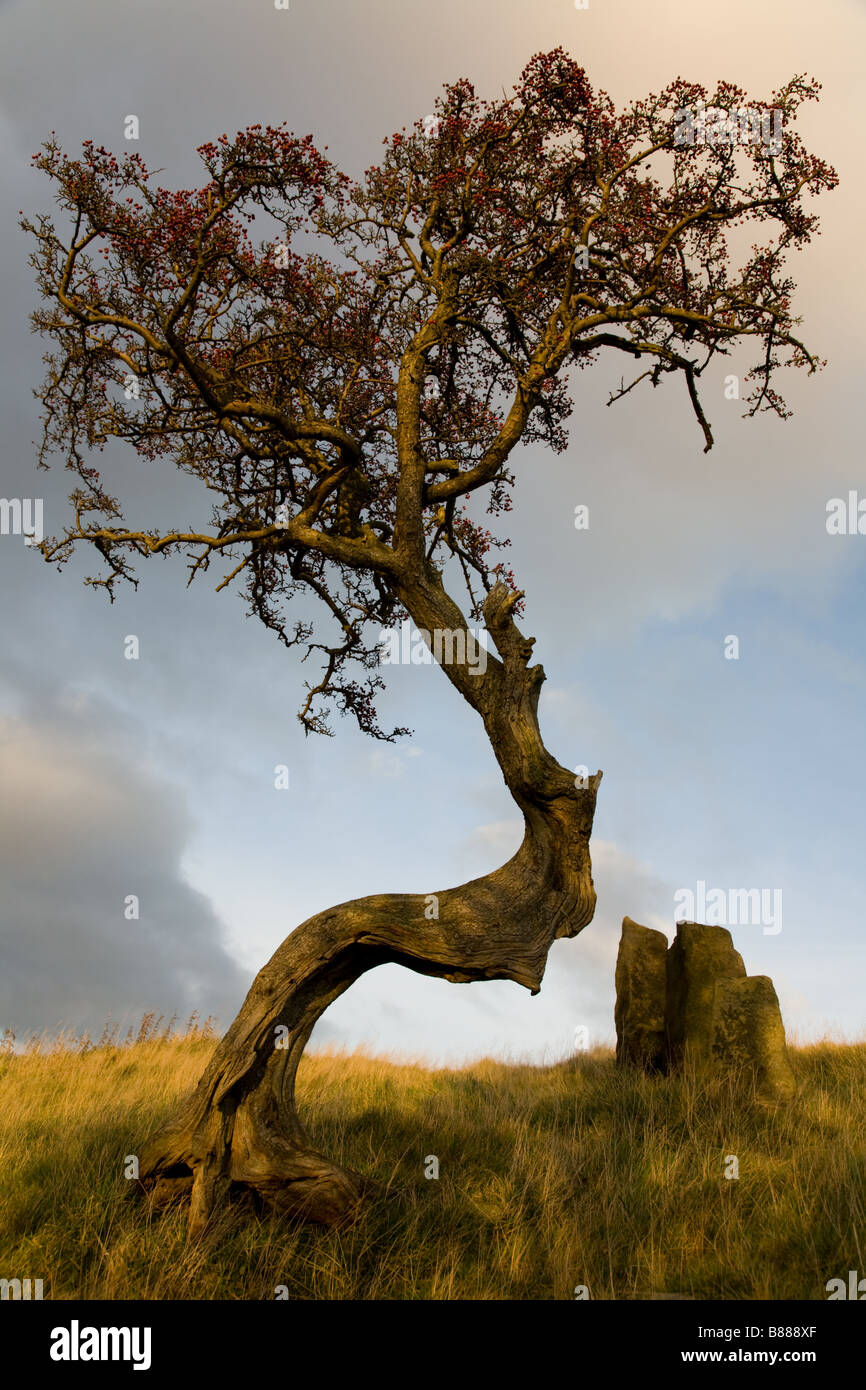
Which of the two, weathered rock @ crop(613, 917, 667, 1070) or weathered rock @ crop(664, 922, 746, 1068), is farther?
weathered rock @ crop(613, 917, 667, 1070)

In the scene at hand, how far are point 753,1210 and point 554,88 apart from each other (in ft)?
38.0

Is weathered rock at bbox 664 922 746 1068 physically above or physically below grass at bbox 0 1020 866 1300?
above

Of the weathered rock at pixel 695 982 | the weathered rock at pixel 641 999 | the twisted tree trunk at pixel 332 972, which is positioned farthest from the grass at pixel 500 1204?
the weathered rock at pixel 641 999

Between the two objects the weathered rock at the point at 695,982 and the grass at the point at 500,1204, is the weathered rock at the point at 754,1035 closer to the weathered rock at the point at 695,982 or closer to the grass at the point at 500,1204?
the weathered rock at the point at 695,982

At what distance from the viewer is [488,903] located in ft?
28.2

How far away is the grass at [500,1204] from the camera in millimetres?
7160

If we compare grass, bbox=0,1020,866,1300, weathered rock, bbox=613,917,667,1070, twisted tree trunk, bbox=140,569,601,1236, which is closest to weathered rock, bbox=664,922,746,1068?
weathered rock, bbox=613,917,667,1070

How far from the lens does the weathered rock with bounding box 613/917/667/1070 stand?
1339 centimetres

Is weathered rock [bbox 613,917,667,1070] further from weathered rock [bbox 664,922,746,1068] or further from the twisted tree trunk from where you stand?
the twisted tree trunk

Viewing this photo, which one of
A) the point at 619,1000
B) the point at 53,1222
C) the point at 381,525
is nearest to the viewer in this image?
the point at 53,1222

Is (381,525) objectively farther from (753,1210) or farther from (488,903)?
(753,1210)

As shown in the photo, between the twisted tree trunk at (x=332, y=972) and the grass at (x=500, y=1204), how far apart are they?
32cm

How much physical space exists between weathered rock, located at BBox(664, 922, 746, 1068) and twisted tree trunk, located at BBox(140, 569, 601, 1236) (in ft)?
16.1
